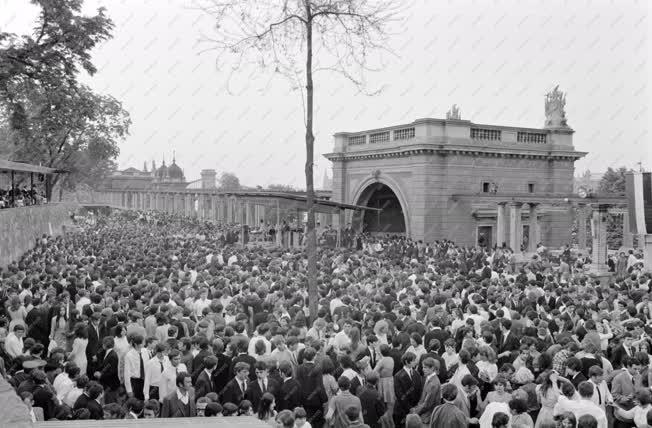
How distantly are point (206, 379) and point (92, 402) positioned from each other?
142 cm

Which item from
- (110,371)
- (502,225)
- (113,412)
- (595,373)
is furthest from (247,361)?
(502,225)

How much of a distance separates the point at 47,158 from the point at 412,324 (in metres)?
42.5

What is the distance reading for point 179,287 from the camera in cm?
1425

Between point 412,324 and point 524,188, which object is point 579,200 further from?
point 412,324

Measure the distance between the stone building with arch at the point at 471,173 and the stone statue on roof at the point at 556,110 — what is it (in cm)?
6

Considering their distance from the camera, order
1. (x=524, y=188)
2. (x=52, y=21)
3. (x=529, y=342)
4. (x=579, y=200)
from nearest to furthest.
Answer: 1. (x=529, y=342)
2. (x=52, y=21)
3. (x=579, y=200)
4. (x=524, y=188)

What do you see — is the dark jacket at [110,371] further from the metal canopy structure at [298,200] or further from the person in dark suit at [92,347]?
the metal canopy structure at [298,200]

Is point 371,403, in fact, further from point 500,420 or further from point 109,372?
point 109,372

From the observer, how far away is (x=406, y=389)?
8102 mm

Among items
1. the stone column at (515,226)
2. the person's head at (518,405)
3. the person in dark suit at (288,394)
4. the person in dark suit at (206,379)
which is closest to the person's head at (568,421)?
the person's head at (518,405)

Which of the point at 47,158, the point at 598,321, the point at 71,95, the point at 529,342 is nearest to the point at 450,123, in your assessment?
the point at 71,95

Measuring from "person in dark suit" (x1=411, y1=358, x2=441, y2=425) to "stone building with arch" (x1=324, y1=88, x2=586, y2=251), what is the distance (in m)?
22.2

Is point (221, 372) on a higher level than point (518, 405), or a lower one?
lower

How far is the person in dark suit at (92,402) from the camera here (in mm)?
7031
